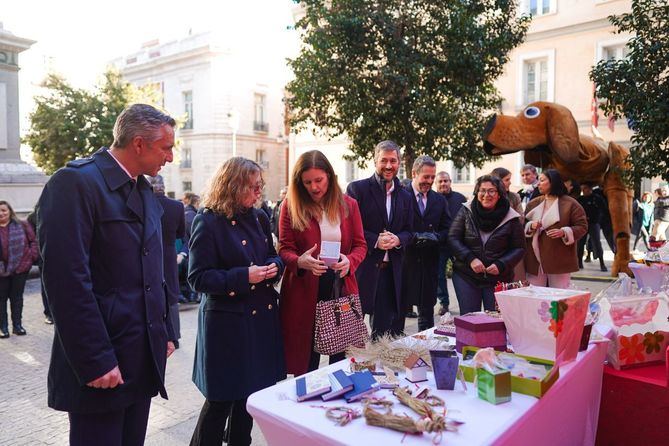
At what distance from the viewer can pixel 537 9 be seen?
68.4ft

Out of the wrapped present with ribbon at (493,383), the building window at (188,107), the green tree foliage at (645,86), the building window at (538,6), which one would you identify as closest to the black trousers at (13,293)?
the wrapped present with ribbon at (493,383)

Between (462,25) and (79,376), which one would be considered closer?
(79,376)

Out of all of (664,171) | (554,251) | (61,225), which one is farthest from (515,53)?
(61,225)

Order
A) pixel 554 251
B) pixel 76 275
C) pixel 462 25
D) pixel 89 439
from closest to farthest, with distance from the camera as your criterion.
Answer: pixel 76 275, pixel 89 439, pixel 554 251, pixel 462 25

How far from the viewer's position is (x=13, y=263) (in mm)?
6082

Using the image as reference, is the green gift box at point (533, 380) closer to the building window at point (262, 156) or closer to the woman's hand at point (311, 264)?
the woman's hand at point (311, 264)

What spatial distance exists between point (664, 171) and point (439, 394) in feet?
20.0

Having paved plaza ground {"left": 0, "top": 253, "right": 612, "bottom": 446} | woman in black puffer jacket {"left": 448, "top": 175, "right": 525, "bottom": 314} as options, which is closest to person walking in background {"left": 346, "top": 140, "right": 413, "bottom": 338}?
woman in black puffer jacket {"left": 448, "top": 175, "right": 525, "bottom": 314}

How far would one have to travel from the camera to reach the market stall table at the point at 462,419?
167 cm

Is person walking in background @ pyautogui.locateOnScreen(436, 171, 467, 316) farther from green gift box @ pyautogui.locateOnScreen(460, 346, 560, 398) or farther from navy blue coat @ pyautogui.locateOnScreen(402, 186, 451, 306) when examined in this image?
green gift box @ pyautogui.locateOnScreen(460, 346, 560, 398)

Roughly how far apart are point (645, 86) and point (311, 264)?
570 centimetres

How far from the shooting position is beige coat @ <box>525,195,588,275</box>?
5.13 m

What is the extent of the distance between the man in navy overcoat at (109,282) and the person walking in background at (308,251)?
1058 mm

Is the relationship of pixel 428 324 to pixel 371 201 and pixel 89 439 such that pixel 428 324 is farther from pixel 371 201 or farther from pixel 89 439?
pixel 89 439
